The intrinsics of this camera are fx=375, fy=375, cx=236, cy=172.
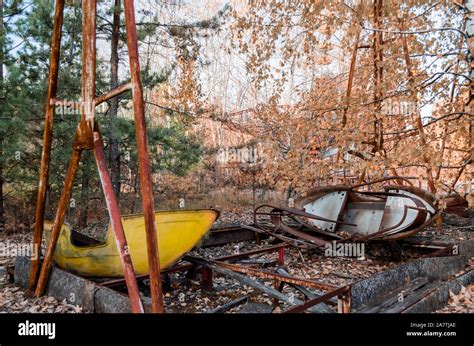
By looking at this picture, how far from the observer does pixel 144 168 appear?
319 cm

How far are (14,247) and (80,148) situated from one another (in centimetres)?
577

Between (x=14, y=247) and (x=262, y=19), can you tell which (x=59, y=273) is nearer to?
(x=14, y=247)

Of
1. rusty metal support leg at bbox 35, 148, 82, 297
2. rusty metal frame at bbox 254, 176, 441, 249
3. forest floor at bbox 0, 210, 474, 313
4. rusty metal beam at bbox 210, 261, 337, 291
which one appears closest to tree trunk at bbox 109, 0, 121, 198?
forest floor at bbox 0, 210, 474, 313

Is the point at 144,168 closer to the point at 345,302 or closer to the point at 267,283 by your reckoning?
the point at 345,302

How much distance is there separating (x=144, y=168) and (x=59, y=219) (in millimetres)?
1764

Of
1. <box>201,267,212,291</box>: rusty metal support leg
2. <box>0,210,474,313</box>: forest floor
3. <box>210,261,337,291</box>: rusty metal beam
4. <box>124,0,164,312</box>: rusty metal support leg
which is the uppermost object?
<box>124,0,164,312</box>: rusty metal support leg

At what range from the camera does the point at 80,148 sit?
12.9 feet

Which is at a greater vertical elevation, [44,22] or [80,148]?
[44,22]

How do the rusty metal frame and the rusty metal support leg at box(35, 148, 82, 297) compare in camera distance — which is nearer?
the rusty metal support leg at box(35, 148, 82, 297)

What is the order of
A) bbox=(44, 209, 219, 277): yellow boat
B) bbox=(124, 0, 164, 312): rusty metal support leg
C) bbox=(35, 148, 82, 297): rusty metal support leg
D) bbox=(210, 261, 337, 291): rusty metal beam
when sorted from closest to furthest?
bbox=(124, 0, 164, 312): rusty metal support leg < bbox=(210, 261, 337, 291): rusty metal beam < bbox=(35, 148, 82, 297): rusty metal support leg < bbox=(44, 209, 219, 277): yellow boat

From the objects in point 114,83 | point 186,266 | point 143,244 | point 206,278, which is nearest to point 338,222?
point 206,278

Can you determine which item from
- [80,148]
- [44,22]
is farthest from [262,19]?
[80,148]

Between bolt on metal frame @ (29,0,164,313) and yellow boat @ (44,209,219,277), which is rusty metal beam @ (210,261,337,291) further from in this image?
bolt on metal frame @ (29,0,164,313)

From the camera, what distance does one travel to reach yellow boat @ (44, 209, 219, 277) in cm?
472
